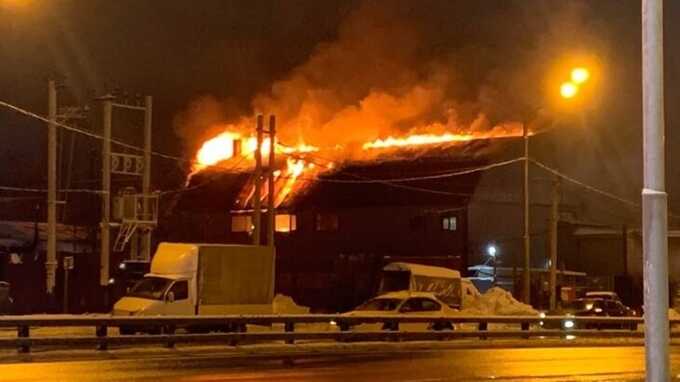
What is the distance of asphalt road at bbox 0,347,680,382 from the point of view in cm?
1570

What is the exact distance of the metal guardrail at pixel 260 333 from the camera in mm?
20531

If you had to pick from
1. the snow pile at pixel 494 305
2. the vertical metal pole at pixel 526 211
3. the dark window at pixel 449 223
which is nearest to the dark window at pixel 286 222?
the dark window at pixel 449 223

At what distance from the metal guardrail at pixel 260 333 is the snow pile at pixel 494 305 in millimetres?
5251

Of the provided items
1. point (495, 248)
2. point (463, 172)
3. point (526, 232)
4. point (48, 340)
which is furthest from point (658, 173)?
point (495, 248)

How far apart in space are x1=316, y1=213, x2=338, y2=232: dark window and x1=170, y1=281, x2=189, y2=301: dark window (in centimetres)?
2717

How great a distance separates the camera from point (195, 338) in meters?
22.0

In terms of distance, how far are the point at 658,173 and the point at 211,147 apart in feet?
176

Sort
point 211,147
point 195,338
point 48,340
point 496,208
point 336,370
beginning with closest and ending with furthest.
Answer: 1. point 336,370
2. point 48,340
3. point 195,338
4. point 496,208
5. point 211,147

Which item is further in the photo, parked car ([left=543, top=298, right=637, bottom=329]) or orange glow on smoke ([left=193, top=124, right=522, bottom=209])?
orange glow on smoke ([left=193, top=124, right=522, bottom=209])

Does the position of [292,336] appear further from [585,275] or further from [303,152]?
[303,152]

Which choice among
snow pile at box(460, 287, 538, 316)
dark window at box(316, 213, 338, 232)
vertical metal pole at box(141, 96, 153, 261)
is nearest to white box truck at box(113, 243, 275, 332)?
snow pile at box(460, 287, 538, 316)

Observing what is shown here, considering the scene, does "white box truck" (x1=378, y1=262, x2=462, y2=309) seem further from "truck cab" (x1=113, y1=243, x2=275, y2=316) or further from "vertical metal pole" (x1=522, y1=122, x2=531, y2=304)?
"truck cab" (x1=113, y1=243, x2=275, y2=316)

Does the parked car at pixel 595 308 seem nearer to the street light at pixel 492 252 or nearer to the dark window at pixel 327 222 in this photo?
the street light at pixel 492 252

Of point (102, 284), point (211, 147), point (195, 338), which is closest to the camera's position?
point (195, 338)
